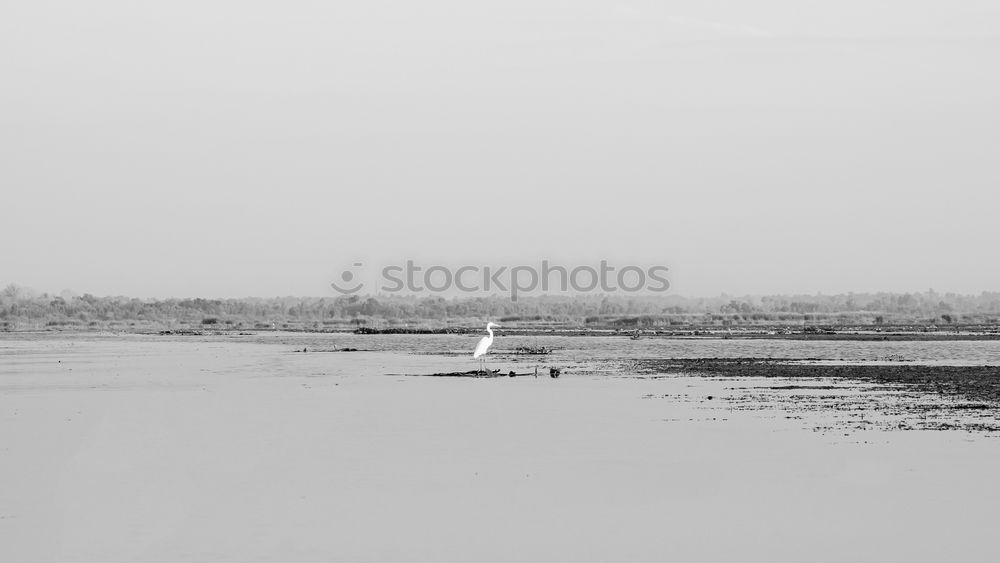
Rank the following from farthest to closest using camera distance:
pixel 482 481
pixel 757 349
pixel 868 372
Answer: pixel 757 349
pixel 868 372
pixel 482 481

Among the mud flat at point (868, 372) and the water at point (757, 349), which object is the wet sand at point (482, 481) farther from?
the water at point (757, 349)

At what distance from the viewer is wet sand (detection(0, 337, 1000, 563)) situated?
34.8ft

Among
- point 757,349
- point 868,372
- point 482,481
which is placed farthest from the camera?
point 757,349

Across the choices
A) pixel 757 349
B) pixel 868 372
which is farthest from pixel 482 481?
pixel 757 349

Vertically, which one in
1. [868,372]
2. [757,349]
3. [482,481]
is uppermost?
[757,349]

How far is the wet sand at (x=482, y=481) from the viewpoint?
10609 mm

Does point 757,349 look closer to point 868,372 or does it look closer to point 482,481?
point 868,372

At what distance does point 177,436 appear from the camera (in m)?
18.4

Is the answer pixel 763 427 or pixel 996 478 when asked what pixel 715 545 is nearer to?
pixel 996 478

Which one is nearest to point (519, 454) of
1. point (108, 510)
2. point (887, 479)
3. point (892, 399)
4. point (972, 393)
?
point (887, 479)

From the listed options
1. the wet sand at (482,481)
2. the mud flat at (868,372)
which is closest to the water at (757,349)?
the mud flat at (868,372)

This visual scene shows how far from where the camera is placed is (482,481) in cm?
1389

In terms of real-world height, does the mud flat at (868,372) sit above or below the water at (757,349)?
below

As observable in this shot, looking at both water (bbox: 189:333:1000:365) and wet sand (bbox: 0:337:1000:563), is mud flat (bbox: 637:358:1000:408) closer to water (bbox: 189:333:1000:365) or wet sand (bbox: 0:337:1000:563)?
wet sand (bbox: 0:337:1000:563)
